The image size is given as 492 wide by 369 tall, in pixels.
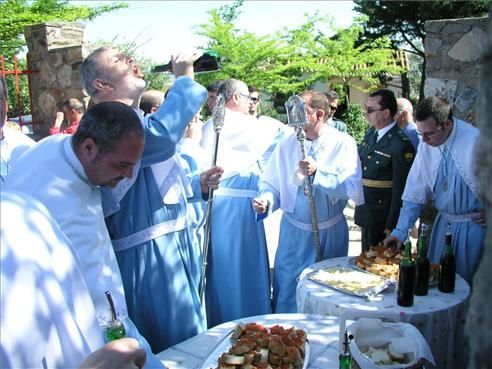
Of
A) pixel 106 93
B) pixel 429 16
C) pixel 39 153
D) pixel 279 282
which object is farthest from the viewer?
pixel 429 16

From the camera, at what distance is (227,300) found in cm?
429

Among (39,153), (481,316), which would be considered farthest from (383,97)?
(481,316)

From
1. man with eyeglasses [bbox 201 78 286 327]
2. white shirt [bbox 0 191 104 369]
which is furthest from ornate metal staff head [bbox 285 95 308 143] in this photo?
white shirt [bbox 0 191 104 369]

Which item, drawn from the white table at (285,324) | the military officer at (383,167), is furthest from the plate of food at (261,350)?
the military officer at (383,167)

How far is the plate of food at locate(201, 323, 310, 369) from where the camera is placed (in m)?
2.03

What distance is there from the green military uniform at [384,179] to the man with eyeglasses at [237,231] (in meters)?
1.20

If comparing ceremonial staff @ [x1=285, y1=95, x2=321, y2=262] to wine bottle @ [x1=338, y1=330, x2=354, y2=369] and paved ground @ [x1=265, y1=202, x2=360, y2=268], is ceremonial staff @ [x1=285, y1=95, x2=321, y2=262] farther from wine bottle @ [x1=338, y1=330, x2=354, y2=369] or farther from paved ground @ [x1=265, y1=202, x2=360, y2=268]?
paved ground @ [x1=265, y1=202, x2=360, y2=268]

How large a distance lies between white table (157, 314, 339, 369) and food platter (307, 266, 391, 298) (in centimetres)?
36

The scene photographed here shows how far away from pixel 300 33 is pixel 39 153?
1764 cm

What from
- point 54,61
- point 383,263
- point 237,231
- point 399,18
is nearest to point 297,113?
point 237,231

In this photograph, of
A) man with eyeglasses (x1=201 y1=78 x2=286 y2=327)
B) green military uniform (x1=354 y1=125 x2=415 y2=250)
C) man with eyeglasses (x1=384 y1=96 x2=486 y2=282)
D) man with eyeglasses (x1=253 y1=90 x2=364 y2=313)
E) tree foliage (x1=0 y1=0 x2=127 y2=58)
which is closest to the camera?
man with eyeglasses (x1=384 y1=96 x2=486 y2=282)

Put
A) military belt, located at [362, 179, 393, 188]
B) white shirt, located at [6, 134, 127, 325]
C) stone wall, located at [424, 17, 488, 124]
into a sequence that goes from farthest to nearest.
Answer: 1. stone wall, located at [424, 17, 488, 124]
2. military belt, located at [362, 179, 393, 188]
3. white shirt, located at [6, 134, 127, 325]

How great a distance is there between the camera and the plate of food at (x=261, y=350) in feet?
6.67

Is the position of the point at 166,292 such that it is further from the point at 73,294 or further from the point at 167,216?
the point at 73,294
